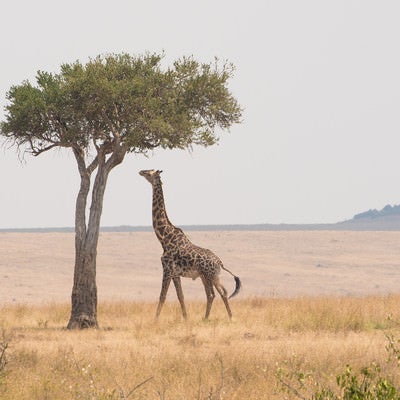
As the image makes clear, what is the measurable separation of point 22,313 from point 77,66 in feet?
22.2

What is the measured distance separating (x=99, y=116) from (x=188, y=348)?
24.7ft

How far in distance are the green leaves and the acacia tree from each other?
2cm

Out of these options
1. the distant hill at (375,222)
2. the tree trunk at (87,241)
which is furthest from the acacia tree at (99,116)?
the distant hill at (375,222)

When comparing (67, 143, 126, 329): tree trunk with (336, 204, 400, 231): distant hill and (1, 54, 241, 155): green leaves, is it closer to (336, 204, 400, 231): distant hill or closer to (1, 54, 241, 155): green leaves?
(1, 54, 241, 155): green leaves

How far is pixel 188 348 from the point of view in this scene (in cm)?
1661

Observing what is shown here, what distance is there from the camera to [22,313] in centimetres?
2388

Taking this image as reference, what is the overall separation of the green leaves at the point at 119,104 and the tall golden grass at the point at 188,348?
14.4 feet

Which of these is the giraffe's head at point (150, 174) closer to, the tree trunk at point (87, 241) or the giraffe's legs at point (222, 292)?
the tree trunk at point (87, 241)

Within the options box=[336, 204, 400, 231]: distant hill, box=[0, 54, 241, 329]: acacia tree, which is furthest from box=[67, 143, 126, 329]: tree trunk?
box=[336, 204, 400, 231]: distant hill

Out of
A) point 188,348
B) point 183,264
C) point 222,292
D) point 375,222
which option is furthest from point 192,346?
point 375,222

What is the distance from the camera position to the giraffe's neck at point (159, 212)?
21703mm

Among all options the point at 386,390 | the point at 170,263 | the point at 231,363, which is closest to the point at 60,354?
the point at 231,363

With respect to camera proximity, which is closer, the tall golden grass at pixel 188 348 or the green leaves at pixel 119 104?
the tall golden grass at pixel 188 348

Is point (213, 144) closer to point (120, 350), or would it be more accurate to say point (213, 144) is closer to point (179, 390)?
point (120, 350)
